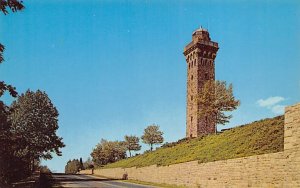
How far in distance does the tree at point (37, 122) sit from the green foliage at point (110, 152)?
3890 cm

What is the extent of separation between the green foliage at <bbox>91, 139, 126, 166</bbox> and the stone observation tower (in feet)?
90.0

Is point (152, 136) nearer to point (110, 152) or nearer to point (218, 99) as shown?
point (110, 152)

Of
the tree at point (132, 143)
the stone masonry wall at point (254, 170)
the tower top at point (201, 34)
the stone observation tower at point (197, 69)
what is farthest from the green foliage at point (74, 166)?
the stone masonry wall at point (254, 170)

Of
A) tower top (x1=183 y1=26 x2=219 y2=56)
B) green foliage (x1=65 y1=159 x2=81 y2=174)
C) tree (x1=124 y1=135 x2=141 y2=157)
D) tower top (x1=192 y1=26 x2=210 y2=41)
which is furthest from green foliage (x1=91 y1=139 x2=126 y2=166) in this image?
tower top (x1=192 y1=26 x2=210 y2=41)

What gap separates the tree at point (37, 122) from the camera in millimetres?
47156

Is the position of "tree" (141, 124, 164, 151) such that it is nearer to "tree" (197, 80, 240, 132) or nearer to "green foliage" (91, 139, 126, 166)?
"green foliage" (91, 139, 126, 166)

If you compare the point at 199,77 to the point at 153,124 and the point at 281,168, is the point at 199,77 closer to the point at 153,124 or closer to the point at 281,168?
the point at 153,124

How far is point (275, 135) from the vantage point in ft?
73.7

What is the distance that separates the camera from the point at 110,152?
294 feet

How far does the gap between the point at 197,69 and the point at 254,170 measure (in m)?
47.1

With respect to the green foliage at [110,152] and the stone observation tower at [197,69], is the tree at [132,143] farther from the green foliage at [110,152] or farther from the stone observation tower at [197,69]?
the stone observation tower at [197,69]

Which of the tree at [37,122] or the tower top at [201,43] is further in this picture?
the tower top at [201,43]

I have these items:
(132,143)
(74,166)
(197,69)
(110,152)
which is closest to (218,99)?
(197,69)

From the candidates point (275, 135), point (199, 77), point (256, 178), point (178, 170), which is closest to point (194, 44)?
point (199, 77)
